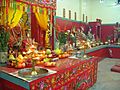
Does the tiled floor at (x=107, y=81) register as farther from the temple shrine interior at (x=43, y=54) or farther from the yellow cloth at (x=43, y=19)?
the yellow cloth at (x=43, y=19)

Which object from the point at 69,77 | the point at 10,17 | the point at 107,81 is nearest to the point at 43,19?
the point at 10,17

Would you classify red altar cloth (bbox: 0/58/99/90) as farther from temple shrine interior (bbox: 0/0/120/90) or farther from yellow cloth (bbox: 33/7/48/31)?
yellow cloth (bbox: 33/7/48/31)

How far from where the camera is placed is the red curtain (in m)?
4.29

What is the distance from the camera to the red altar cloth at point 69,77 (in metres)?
2.41

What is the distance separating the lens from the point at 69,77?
298cm

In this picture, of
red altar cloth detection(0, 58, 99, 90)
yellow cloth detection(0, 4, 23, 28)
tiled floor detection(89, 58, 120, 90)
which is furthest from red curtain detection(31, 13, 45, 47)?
tiled floor detection(89, 58, 120, 90)

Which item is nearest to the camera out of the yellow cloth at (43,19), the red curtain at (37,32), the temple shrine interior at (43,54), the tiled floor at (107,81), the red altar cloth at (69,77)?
the red altar cloth at (69,77)

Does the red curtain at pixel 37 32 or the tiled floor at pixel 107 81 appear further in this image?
the red curtain at pixel 37 32

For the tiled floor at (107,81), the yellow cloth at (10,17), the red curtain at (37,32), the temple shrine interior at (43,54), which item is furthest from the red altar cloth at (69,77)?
the red curtain at (37,32)

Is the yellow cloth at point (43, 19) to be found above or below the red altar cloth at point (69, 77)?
above

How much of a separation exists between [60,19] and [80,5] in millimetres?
2454

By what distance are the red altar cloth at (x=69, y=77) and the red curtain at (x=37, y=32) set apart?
133cm

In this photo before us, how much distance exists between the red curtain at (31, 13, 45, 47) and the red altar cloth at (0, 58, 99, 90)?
52.5 inches

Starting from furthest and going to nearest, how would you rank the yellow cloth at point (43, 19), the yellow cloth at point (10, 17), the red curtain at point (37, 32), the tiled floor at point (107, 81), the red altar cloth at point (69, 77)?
the red curtain at point (37, 32)
the yellow cloth at point (43, 19)
the tiled floor at point (107, 81)
the yellow cloth at point (10, 17)
the red altar cloth at point (69, 77)
